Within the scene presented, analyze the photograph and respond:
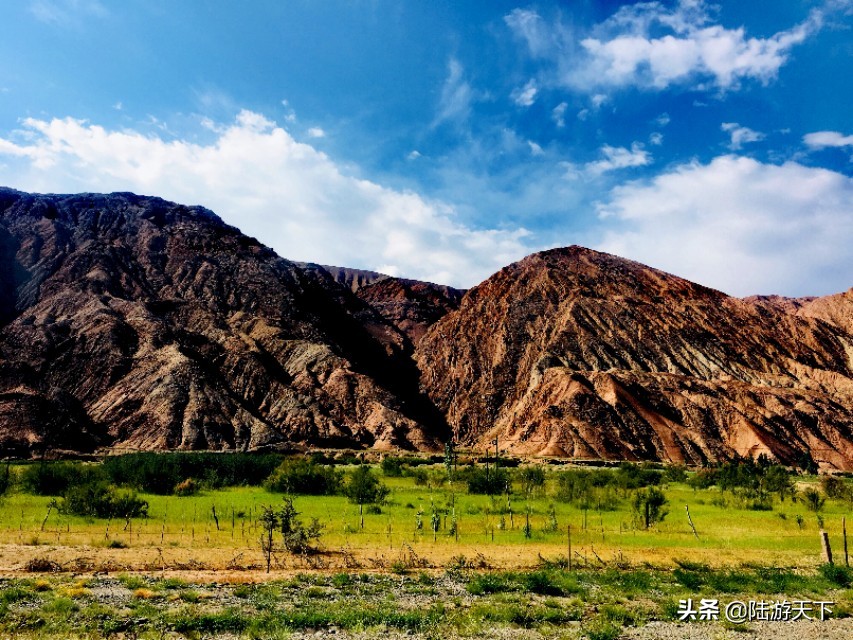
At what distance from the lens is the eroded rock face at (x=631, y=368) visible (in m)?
90.6

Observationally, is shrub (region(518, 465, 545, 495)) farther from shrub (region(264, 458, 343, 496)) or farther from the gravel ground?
the gravel ground

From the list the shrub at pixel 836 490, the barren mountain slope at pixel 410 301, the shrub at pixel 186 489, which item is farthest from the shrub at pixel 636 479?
the barren mountain slope at pixel 410 301

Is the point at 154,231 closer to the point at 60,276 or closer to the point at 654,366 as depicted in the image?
the point at 60,276

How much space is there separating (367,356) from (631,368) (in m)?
50.7

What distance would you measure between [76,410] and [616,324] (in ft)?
299

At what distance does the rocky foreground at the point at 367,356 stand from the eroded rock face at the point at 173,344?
349 millimetres

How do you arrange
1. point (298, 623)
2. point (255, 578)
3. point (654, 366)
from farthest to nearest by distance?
point (654, 366)
point (255, 578)
point (298, 623)

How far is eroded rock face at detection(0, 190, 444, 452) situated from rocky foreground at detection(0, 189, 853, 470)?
1.14ft

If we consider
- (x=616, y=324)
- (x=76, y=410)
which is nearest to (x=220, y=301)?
(x=76, y=410)

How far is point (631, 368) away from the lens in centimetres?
11031

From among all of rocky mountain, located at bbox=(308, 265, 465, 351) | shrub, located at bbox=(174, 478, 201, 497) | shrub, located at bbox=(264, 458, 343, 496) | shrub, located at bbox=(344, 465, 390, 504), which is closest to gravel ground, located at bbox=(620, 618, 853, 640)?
shrub, located at bbox=(344, 465, 390, 504)

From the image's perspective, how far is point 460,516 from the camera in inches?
1403

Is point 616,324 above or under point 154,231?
under

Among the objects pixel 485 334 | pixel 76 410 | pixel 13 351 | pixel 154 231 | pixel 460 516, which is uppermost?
pixel 154 231
